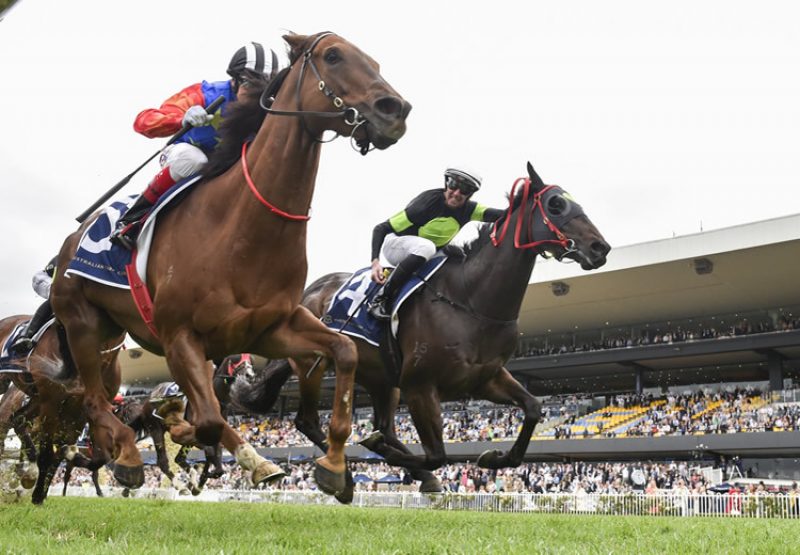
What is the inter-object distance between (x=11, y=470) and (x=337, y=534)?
5.37 m

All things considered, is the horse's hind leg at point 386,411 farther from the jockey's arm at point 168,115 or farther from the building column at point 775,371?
the building column at point 775,371

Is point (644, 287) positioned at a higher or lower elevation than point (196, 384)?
higher

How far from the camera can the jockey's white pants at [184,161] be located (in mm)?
5344

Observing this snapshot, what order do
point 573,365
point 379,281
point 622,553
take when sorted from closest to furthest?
point 622,553, point 379,281, point 573,365

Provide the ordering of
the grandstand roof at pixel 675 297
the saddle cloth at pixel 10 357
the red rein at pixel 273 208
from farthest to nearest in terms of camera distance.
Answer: the grandstand roof at pixel 675 297 < the saddle cloth at pixel 10 357 < the red rein at pixel 273 208

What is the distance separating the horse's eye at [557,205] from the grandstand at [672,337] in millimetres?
20759

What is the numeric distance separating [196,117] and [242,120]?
34 cm

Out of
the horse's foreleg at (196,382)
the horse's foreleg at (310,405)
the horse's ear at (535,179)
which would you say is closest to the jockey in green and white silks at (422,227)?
the horse's ear at (535,179)

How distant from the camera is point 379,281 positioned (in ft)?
25.4

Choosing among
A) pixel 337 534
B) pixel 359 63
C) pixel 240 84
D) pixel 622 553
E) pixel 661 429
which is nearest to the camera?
pixel 622 553

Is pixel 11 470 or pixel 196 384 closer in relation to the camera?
pixel 196 384

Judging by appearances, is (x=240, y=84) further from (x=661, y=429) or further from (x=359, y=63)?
(x=661, y=429)

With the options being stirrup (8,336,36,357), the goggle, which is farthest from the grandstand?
stirrup (8,336,36,357)

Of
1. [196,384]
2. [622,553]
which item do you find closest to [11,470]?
[196,384]
